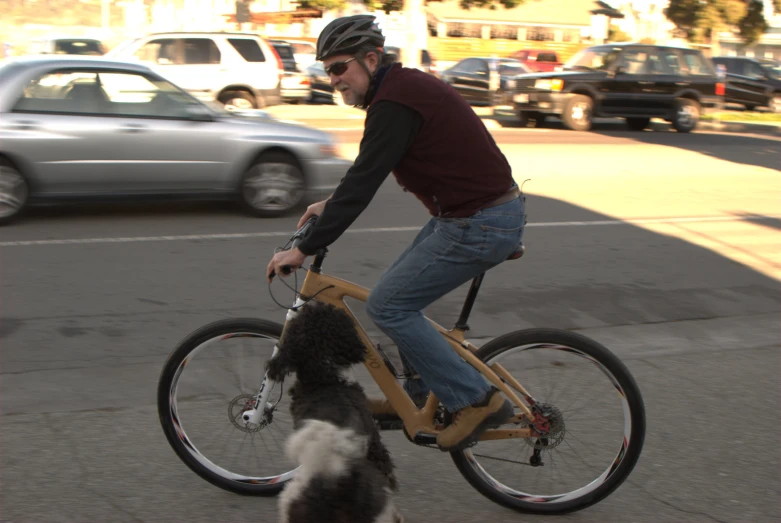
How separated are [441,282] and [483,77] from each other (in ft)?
75.5

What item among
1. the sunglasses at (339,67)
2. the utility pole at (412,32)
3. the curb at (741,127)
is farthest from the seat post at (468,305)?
the curb at (741,127)

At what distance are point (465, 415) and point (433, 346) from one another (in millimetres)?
313

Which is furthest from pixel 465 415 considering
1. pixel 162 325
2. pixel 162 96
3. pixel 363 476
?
pixel 162 96

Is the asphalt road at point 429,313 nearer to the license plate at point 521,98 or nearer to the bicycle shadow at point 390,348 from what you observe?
the bicycle shadow at point 390,348

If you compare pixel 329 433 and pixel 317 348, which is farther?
pixel 317 348

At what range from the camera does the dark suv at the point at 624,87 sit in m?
19.5

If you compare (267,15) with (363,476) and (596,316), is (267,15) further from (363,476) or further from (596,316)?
(363,476)

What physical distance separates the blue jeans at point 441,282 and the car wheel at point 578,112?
17.0 metres

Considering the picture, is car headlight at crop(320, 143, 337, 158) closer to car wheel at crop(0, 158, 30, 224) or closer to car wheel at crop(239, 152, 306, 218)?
car wheel at crop(239, 152, 306, 218)

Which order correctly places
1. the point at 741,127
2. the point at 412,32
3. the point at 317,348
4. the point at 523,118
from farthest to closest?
the point at 741,127 < the point at 412,32 < the point at 523,118 < the point at 317,348

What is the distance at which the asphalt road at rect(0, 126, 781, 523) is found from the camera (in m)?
3.56

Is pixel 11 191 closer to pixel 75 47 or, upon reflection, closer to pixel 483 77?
pixel 75 47

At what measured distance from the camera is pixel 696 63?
2034 cm

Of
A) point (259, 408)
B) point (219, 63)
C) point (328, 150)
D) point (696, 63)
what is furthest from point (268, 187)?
point (696, 63)
